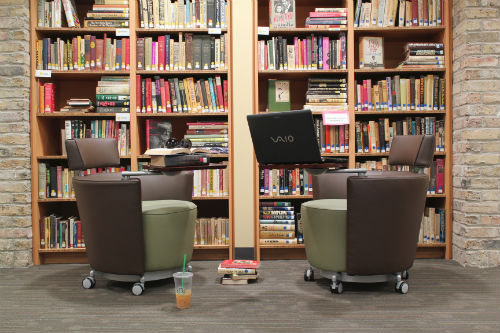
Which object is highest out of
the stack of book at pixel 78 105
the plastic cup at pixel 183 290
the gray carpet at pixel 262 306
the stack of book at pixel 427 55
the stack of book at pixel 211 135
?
the stack of book at pixel 427 55

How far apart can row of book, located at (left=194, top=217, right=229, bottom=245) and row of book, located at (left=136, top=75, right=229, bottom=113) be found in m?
0.92

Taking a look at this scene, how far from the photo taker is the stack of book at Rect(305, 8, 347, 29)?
346 cm

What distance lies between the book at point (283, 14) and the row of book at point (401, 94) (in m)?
0.76

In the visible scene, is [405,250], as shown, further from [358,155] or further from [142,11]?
[142,11]

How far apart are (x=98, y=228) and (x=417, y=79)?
8.91 ft

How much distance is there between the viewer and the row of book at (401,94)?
3.49 meters

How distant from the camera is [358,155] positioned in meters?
3.51

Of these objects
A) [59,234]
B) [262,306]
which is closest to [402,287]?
[262,306]

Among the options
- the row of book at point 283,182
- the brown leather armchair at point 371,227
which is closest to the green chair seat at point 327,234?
the brown leather armchair at point 371,227

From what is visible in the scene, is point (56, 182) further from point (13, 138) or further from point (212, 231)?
point (212, 231)

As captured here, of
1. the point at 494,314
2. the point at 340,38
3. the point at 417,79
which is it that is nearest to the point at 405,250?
the point at 494,314

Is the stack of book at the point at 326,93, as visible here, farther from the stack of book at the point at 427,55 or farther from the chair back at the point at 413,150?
the chair back at the point at 413,150

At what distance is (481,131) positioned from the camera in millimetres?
3178

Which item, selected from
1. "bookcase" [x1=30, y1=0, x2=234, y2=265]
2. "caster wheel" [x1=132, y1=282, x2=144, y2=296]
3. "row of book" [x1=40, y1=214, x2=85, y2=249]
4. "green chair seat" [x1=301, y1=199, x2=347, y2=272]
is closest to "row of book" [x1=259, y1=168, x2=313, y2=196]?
"bookcase" [x1=30, y1=0, x2=234, y2=265]
